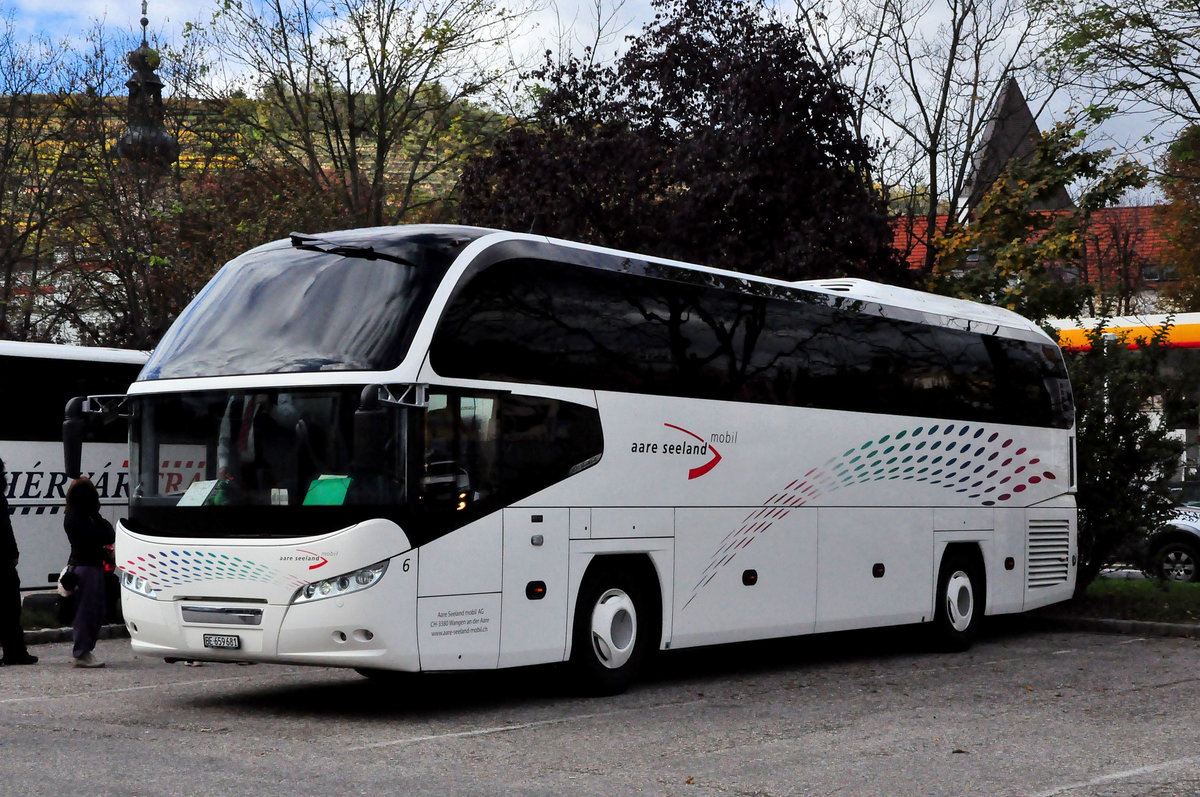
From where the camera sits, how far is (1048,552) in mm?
18281

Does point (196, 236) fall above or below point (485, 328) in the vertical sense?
above

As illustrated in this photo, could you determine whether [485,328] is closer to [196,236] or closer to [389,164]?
[196,236]

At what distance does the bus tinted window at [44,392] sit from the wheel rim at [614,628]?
907cm

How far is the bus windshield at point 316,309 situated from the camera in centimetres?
1072

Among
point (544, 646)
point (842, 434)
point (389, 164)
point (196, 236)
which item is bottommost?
point (544, 646)

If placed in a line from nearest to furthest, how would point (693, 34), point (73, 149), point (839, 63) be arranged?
point (693, 34) → point (839, 63) → point (73, 149)

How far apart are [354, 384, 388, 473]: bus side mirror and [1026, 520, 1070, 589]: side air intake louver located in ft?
32.3

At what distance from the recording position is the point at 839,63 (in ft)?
96.3

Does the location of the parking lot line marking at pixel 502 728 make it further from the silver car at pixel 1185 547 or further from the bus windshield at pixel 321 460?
the silver car at pixel 1185 547

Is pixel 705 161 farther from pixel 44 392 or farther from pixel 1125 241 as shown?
pixel 1125 241

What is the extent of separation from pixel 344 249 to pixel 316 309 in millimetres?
471

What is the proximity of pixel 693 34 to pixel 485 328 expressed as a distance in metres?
16.1

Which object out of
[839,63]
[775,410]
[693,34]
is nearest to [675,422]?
[775,410]

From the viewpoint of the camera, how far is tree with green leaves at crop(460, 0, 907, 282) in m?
23.3
